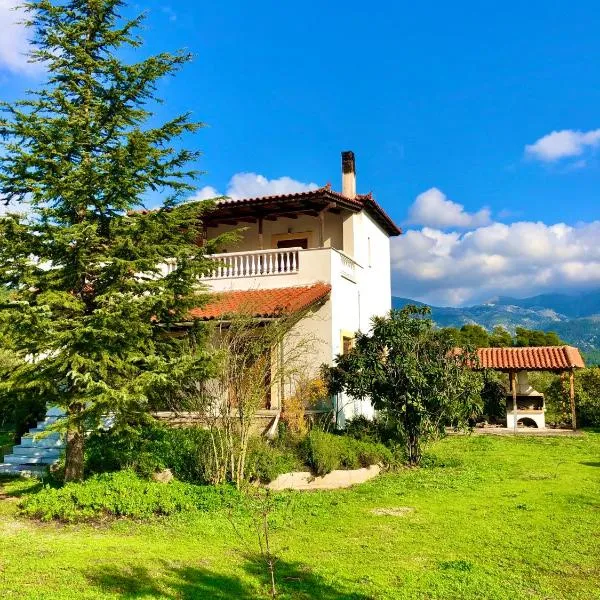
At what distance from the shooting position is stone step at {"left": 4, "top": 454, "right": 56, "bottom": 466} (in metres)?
13.7

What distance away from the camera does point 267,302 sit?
15711 millimetres

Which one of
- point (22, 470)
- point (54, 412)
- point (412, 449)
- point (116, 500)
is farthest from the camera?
point (54, 412)

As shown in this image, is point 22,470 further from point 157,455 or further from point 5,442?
point 5,442

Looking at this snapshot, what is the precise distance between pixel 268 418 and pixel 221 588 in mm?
7775

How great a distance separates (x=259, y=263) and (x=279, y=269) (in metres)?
0.64

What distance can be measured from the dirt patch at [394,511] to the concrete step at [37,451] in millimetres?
8045

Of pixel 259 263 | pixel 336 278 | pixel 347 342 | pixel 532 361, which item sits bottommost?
pixel 532 361

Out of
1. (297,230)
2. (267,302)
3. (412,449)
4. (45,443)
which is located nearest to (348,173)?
(297,230)

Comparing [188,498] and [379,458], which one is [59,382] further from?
[379,458]

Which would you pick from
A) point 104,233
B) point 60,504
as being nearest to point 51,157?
point 104,233

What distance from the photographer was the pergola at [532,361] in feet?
77.3

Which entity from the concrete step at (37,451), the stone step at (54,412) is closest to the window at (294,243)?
the stone step at (54,412)

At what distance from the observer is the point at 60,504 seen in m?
9.55

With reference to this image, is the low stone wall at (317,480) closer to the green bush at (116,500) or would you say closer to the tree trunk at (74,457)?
the green bush at (116,500)
